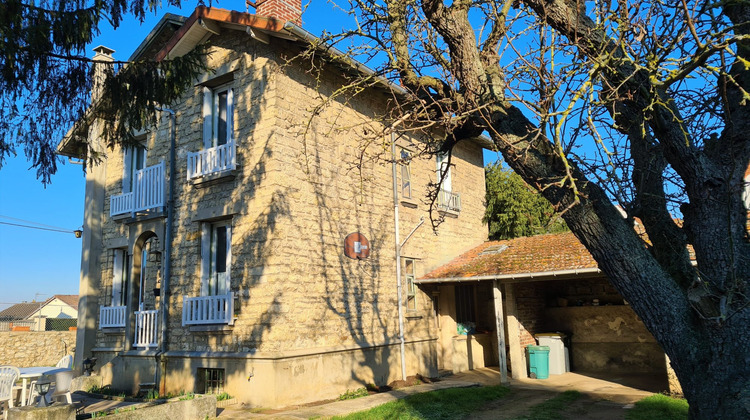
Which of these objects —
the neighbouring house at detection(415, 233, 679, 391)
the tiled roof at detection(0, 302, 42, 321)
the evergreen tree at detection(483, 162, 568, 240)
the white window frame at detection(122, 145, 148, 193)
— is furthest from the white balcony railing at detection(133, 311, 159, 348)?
the tiled roof at detection(0, 302, 42, 321)

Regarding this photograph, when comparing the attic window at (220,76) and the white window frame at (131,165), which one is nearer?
the attic window at (220,76)

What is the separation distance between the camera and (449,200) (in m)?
16.0

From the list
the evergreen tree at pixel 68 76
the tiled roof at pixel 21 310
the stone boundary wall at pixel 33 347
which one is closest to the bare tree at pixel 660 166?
the evergreen tree at pixel 68 76

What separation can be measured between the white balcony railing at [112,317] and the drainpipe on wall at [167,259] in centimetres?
204

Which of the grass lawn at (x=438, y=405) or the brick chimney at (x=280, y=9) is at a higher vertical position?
the brick chimney at (x=280, y=9)

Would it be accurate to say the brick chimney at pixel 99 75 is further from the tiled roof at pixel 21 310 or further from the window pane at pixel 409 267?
the tiled roof at pixel 21 310

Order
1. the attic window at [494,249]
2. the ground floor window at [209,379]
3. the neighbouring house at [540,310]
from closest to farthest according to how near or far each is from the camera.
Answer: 1. the ground floor window at [209,379]
2. the neighbouring house at [540,310]
3. the attic window at [494,249]

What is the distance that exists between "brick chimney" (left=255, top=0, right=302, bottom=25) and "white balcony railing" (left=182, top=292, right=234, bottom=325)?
599 cm

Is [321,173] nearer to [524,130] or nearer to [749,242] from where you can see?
[524,130]

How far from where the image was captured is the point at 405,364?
13258mm

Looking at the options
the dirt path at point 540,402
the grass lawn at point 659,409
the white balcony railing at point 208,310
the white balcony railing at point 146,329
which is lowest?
the dirt path at point 540,402

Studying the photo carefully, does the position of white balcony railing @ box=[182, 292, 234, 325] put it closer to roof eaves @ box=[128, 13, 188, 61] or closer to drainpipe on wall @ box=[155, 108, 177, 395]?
drainpipe on wall @ box=[155, 108, 177, 395]

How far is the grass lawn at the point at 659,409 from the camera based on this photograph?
8609 mm

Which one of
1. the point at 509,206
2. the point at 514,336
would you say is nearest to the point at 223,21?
the point at 514,336
